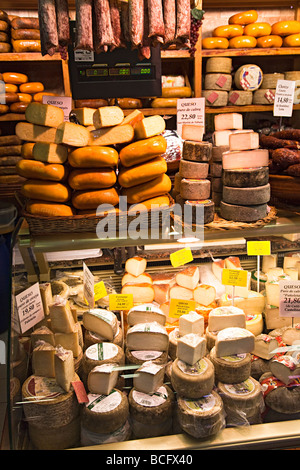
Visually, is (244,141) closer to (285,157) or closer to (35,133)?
(285,157)

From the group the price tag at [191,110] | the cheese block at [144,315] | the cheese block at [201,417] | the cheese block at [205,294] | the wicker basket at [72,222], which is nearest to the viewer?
the cheese block at [201,417]

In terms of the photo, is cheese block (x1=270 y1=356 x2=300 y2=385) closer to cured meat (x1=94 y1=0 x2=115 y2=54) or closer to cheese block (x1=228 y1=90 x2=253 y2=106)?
cured meat (x1=94 y1=0 x2=115 y2=54)

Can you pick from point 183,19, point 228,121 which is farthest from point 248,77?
point 183,19

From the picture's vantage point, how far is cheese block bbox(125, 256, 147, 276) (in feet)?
6.26

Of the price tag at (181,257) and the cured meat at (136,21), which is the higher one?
the cured meat at (136,21)

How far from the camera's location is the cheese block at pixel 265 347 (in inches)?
65.1

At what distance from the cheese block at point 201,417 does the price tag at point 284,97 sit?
168cm

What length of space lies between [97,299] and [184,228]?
1.94 feet

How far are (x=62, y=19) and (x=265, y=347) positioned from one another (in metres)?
1.69

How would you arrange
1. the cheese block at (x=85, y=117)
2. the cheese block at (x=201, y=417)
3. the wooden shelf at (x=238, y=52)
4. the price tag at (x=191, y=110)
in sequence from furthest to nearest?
1. the wooden shelf at (x=238, y=52)
2. the price tag at (x=191, y=110)
3. the cheese block at (x=85, y=117)
4. the cheese block at (x=201, y=417)

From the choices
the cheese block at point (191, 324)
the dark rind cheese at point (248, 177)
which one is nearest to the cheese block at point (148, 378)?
the cheese block at point (191, 324)

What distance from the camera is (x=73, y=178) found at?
58.3 inches

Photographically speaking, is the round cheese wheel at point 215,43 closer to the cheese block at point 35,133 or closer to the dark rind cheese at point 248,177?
the dark rind cheese at point 248,177

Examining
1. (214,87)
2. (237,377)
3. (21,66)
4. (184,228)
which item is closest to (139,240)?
(184,228)
